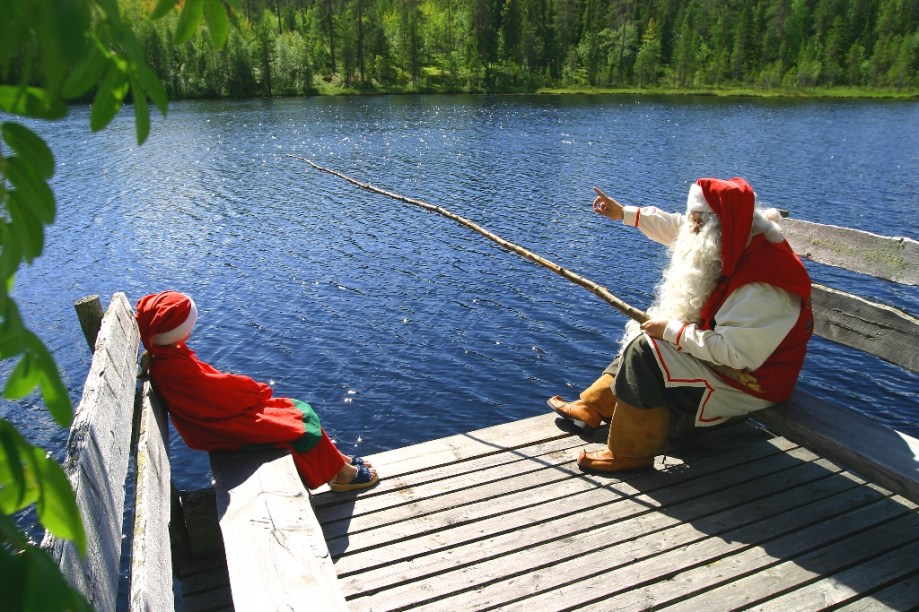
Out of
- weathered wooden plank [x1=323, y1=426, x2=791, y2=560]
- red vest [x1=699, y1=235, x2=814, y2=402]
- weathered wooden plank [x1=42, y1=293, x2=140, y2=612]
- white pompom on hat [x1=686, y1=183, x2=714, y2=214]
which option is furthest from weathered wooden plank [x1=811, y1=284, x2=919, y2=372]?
weathered wooden plank [x1=42, y1=293, x2=140, y2=612]

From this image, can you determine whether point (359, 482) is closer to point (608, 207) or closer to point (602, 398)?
point (602, 398)

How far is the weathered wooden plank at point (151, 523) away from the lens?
2.54 metres

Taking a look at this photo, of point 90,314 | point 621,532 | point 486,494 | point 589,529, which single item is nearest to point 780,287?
point 621,532

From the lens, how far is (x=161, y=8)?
117 cm

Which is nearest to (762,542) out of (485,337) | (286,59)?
(485,337)

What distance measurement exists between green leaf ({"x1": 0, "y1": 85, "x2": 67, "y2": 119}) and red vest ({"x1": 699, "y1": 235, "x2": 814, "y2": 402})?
431cm

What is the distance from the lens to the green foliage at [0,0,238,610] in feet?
2.68

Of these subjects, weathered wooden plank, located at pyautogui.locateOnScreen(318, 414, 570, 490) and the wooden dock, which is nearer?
the wooden dock

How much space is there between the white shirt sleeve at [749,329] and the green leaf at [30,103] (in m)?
4.18

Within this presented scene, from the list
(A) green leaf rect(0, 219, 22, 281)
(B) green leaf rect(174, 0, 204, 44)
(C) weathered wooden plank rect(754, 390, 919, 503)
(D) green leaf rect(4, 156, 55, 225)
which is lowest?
(C) weathered wooden plank rect(754, 390, 919, 503)

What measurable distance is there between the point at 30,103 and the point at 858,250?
20.2ft

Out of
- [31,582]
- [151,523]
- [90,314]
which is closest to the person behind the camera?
[31,582]

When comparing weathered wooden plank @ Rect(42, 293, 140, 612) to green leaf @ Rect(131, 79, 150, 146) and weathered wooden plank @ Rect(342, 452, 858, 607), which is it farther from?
weathered wooden plank @ Rect(342, 452, 858, 607)

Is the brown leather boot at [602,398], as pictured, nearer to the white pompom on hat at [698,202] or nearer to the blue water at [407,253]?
the white pompom on hat at [698,202]
